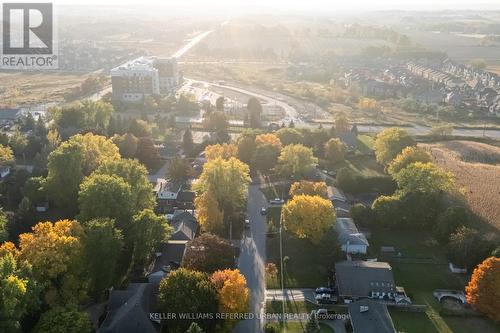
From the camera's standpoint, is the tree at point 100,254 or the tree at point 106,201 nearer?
the tree at point 100,254

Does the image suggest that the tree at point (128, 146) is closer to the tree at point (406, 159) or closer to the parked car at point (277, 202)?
the parked car at point (277, 202)

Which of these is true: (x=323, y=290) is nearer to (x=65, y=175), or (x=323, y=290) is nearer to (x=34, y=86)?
(x=65, y=175)

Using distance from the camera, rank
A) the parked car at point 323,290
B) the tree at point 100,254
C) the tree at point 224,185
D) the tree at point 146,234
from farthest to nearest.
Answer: the tree at point 224,185, the tree at point 146,234, the parked car at point 323,290, the tree at point 100,254

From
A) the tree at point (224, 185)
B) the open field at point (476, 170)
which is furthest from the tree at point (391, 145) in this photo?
the tree at point (224, 185)

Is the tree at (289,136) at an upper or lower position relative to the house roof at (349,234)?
upper

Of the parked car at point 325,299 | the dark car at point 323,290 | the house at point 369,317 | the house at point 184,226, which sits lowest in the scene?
the parked car at point 325,299
